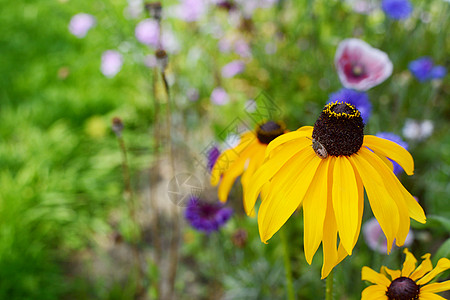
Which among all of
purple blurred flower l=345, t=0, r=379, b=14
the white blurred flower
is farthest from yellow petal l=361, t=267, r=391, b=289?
purple blurred flower l=345, t=0, r=379, b=14

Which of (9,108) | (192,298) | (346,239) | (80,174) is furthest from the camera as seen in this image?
(9,108)

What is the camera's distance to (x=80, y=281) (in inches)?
59.9

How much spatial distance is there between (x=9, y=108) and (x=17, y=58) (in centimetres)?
80

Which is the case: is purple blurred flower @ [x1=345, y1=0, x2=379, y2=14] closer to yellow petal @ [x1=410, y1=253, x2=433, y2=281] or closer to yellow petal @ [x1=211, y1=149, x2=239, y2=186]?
yellow petal @ [x1=211, y1=149, x2=239, y2=186]

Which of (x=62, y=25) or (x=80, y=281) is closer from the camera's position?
(x=80, y=281)

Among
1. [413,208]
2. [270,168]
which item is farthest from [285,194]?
[413,208]

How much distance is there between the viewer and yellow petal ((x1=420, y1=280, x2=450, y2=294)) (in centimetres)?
50

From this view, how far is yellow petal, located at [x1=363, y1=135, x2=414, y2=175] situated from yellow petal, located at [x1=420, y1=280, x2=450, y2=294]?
5.8 inches

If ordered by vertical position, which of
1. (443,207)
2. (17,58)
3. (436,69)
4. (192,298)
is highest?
(17,58)

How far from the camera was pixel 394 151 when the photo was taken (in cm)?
55

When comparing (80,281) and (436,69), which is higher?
(436,69)

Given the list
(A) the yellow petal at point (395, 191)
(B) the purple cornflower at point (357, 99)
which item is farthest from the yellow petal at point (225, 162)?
(B) the purple cornflower at point (357, 99)

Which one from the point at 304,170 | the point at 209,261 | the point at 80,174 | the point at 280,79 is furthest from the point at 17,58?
the point at 304,170

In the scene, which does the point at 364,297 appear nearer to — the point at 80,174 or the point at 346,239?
the point at 346,239
